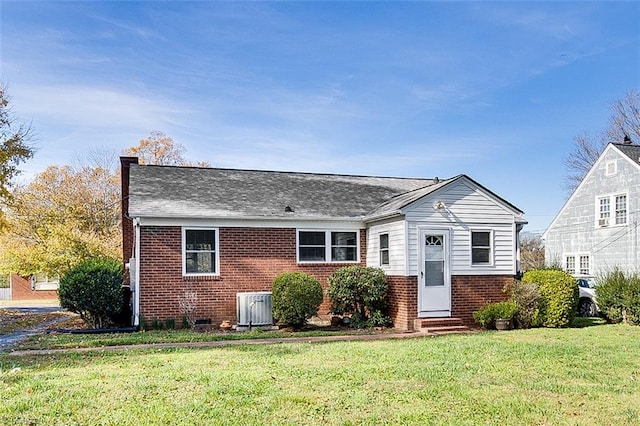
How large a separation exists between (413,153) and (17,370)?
734 inches

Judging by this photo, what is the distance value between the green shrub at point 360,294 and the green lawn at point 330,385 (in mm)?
3436

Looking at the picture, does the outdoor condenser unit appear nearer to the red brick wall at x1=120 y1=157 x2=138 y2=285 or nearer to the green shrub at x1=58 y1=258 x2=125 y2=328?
the green shrub at x1=58 y1=258 x2=125 y2=328

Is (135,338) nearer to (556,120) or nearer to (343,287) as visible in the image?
(343,287)

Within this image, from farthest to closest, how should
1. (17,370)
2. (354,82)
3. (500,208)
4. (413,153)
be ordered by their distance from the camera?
(413,153) → (354,82) → (500,208) → (17,370)

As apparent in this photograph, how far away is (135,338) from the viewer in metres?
11.9

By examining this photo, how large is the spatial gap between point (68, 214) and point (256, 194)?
53.6ft

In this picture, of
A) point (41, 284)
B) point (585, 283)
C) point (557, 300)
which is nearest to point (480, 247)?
point (557, 300)

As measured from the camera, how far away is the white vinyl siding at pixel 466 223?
14.2m

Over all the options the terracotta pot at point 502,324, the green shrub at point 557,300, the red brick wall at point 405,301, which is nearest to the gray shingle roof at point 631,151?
the green shrub at point 557,300

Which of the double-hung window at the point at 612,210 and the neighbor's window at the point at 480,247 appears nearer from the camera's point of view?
the neighbor's window at the point at 480,247

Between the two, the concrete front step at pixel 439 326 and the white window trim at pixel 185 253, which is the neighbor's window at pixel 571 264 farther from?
the white window trim at pixel 185 253

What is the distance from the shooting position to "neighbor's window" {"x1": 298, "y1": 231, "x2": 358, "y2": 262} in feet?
51.6

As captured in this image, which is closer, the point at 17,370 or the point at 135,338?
the point at 17,370

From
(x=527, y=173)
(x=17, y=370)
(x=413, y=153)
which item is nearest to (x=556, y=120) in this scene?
(x=527, y=173)
